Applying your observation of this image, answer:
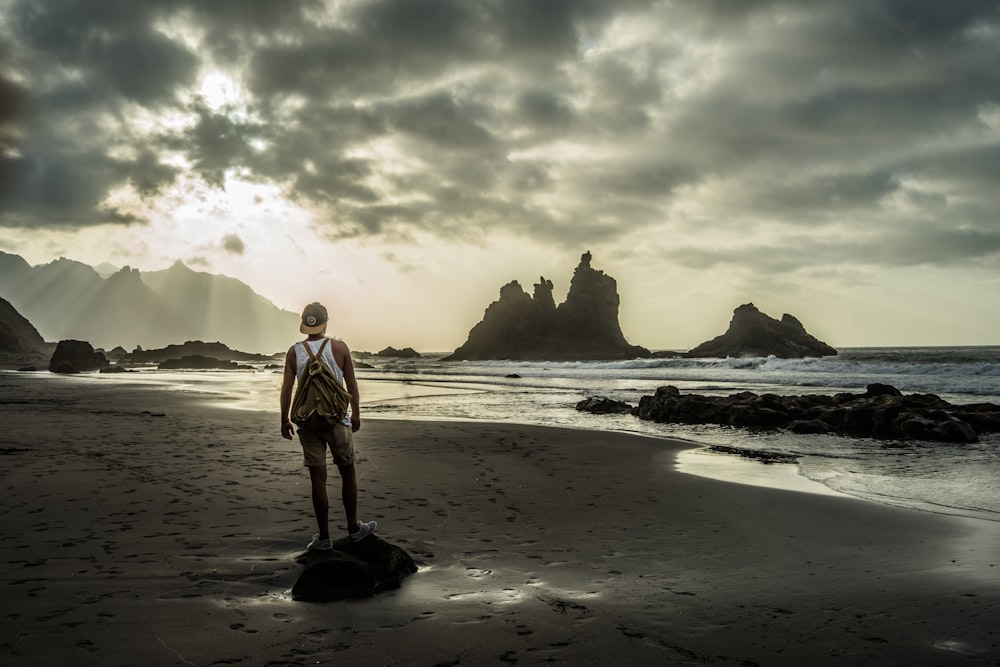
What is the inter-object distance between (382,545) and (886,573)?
4622mm

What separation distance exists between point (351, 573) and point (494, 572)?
131cm

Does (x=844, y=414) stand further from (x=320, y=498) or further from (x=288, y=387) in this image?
(x=288, y=387)

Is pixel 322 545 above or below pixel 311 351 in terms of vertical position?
below

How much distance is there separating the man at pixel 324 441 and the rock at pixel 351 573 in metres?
0.20

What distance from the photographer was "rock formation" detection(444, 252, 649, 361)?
13588 centimetres

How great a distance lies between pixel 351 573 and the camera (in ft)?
15.7

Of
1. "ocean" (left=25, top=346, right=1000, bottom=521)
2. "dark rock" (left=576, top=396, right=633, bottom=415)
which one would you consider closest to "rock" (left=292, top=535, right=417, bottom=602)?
"ocean" (left=25, top=346, right=1000, bottom=521)

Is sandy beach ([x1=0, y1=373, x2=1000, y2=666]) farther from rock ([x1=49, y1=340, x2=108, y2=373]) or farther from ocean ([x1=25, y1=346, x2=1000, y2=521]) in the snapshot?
rock ([x1=49, y1=340, x2=108, y2=373])

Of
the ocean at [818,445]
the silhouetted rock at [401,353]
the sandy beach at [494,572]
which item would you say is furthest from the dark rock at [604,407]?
the silhouetted rock at [401,353]

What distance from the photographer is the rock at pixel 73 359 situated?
198 ft

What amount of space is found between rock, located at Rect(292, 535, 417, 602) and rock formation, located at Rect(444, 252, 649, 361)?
409 ft

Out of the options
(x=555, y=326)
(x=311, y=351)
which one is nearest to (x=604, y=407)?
(x=311, y=351)

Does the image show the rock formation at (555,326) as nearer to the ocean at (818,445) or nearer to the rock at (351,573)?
the ocean at (818,445)

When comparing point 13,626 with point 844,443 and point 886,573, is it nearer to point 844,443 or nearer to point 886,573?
point 886,573
